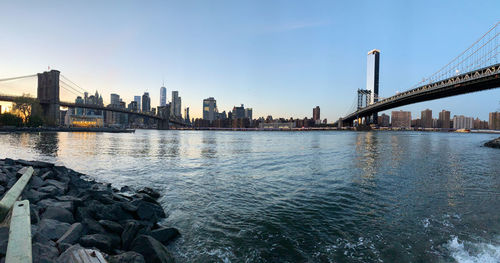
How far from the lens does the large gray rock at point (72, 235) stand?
161 inches

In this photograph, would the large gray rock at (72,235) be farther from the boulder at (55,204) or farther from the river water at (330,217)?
the river water at (330,217)

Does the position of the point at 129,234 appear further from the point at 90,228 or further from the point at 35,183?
the point at 35,183

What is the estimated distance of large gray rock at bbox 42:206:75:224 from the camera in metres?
5.11

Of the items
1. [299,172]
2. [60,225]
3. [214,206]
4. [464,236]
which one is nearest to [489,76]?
[299,172]

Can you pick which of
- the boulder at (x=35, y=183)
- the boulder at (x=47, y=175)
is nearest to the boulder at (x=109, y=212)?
the boulder at (x=35, y=183)

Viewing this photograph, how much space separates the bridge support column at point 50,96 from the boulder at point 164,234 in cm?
10548

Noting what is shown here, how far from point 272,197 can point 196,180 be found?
4603mm

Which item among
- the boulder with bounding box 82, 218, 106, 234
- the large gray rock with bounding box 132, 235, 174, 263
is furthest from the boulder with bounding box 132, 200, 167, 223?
the large gray rock with bounding box 132, 235, 174, 263

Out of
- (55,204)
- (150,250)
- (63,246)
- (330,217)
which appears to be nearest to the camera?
(63,246)

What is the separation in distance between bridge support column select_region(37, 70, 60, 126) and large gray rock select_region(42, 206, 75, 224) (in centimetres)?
10412

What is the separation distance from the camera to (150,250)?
13.3 ft

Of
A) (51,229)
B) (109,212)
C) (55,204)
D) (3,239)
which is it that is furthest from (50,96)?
(3,239)

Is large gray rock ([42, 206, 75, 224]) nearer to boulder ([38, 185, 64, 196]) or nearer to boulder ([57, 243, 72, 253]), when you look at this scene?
boulder ([57, 243, 72, 253])

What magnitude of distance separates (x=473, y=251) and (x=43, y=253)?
765 cm
